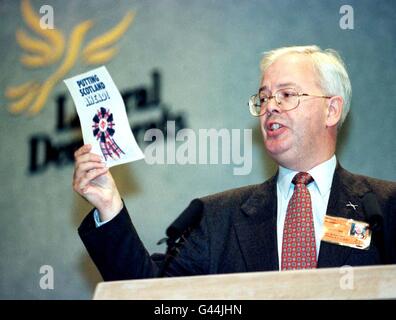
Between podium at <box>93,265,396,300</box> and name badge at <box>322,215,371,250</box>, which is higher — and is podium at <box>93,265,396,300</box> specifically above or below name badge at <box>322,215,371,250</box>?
above

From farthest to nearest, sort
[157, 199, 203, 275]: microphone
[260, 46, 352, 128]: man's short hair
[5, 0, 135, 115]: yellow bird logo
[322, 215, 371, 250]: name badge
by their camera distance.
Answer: [5, 0, 135, 115]: yellow bird logo, [260, 46, 352, 128]: man's short hair, [322, 215, 371, 250]: name badge, [157, 199, 203, 275]: microphone

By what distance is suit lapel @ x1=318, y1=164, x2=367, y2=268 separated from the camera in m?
2.25

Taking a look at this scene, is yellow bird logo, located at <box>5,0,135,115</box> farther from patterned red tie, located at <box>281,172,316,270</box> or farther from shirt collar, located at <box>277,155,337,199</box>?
patterned red tie, located at <box>281,172,316,270</box>

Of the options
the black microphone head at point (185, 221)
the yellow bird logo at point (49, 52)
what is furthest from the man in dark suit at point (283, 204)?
the yellow bird logo at point (49, 52)

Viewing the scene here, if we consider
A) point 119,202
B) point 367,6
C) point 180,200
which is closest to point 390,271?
point 119,202

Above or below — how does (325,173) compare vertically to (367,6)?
below

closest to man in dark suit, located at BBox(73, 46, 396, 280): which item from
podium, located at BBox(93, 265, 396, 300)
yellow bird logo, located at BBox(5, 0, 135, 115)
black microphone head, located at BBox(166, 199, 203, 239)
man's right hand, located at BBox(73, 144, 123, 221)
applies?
man's right hand, located at BBox(73, 144, 123, 221)

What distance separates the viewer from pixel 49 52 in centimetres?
381

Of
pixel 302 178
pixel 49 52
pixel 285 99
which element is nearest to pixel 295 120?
pixel 285 99

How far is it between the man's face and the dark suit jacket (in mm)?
133

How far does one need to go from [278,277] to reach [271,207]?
1.31 meters

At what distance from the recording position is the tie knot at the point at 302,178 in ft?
8.30

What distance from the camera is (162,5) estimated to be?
3.73 m

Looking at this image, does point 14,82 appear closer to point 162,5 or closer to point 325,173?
point 162,5
